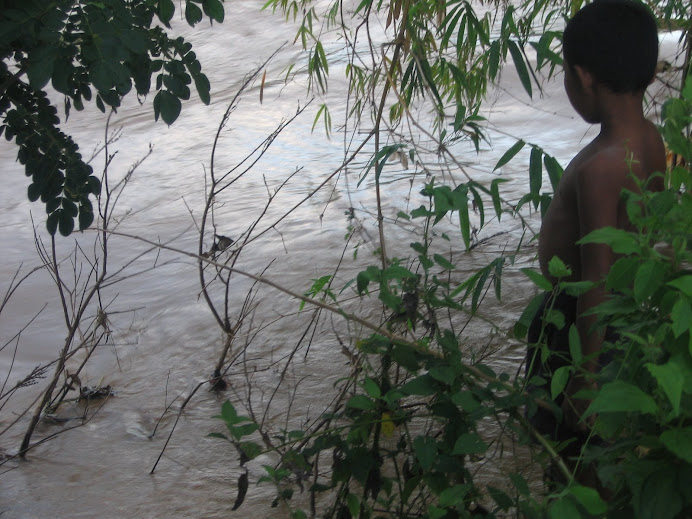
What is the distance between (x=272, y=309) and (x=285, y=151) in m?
3.01

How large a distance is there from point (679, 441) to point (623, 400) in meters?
0.08

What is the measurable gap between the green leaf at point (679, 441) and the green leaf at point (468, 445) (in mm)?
546

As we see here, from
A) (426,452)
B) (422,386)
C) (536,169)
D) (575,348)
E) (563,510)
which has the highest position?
(536,169)

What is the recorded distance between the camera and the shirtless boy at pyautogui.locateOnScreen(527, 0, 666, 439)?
168 centimetres

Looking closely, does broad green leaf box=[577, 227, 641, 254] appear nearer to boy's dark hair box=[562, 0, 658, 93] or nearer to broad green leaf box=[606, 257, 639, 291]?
broad green leaf box=[606, 257, 639, 291]

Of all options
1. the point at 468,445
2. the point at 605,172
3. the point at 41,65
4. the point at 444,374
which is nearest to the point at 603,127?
the point at 605,172

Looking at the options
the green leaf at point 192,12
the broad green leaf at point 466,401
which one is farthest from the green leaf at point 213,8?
the broad green leaf at point 466,401

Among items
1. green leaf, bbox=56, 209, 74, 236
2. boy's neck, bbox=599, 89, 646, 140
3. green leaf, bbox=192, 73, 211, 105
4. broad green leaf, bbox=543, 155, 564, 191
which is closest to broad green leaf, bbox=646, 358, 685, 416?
boy's neck, bbox=599, 89, 646, 140

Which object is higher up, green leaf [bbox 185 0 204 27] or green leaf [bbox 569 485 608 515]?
green leaf [bbox 185 0 204 27]

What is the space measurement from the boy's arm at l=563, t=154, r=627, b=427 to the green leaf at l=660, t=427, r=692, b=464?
0.66 metres

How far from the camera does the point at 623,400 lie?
97 cm

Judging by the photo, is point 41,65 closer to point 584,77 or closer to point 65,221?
point 65,221

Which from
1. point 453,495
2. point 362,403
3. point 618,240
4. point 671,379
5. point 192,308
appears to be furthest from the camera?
→ point 192,308

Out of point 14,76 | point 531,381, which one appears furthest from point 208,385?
point 531,381
